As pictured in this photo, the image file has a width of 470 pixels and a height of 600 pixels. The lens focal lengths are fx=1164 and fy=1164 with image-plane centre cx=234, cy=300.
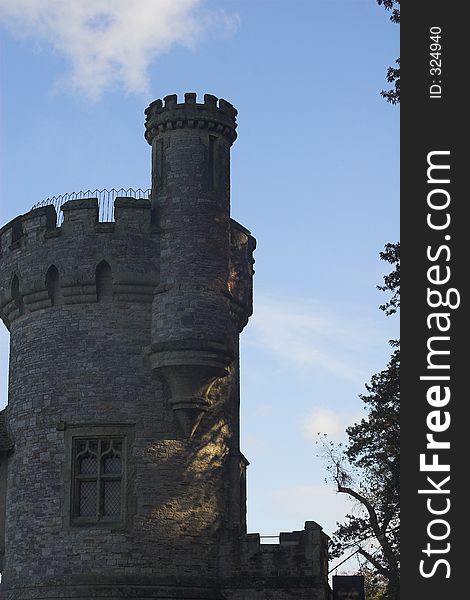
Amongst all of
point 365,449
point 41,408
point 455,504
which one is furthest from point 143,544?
point 455,504

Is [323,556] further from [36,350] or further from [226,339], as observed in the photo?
[36,350]

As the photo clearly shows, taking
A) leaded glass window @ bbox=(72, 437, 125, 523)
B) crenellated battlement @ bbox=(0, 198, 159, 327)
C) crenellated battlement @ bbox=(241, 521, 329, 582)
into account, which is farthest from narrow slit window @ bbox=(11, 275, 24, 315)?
crenellated battlement @ bbox=(241, 521, 329, 582)

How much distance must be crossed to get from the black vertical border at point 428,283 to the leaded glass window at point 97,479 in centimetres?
1152

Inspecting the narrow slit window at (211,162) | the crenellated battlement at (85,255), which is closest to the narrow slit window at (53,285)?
the crenellated battlement at (85,255)

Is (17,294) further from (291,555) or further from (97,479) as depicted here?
(291,555)

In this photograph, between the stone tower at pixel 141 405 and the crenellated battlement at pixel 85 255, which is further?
the crenellated battlement at pixel 85 255

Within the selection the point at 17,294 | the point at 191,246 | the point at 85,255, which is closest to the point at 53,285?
the point at 85,255

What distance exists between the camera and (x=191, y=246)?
26062 mm

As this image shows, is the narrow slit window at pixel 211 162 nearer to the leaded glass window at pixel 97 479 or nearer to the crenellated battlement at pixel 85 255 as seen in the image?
the crenellated battlement at pixel 85 255

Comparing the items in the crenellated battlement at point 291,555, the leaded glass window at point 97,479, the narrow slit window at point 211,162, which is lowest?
the crenellated battlement at point 291,555

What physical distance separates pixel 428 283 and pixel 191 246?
11.5 metres

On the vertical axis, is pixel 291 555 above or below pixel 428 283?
below

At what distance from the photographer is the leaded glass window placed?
25.1 meters

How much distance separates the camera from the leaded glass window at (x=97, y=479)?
25.1 meters
